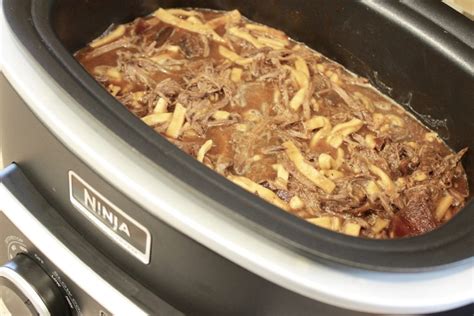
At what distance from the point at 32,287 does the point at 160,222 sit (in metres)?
0.26

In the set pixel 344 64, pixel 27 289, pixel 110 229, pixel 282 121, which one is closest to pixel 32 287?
pixel 27 289

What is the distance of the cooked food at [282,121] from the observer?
0.98 m

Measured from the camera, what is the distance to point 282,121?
1.09 m

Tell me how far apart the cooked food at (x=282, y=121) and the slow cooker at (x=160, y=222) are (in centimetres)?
8

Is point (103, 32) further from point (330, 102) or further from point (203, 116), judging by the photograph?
point (330, 102)

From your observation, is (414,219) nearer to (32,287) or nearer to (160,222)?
(160,222)

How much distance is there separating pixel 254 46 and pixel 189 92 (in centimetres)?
18

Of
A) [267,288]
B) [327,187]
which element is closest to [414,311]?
[267,288]

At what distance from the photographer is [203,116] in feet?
3.49

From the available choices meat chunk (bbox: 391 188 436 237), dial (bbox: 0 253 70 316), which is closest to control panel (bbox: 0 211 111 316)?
dial (bbox: 0 253 70 316)

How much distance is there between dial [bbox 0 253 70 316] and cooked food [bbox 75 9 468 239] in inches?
10.3

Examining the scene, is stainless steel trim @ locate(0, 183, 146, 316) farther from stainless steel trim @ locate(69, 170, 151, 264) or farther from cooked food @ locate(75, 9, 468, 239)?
cooked food @ locate(75, 9, 468, 239)

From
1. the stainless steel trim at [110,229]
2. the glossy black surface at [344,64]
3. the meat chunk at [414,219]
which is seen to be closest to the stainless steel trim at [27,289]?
the stainless steel trim at [110,229]

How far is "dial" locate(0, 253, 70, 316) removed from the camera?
3.04 feet
